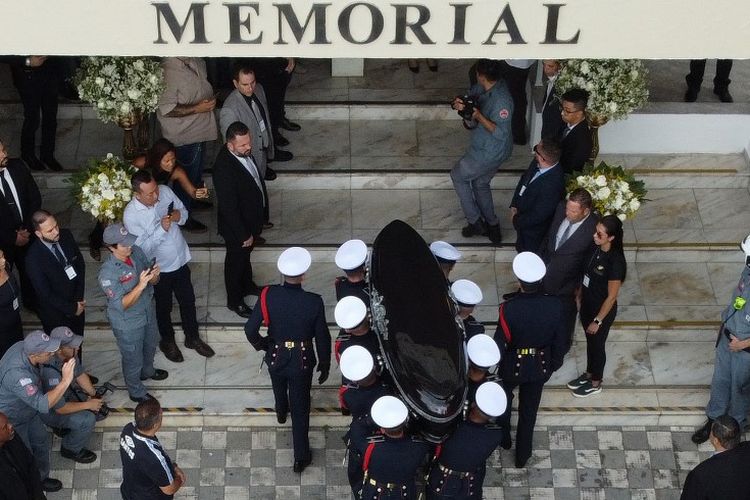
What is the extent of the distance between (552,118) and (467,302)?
1.97m

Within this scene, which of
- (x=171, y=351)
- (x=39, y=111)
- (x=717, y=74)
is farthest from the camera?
(x=717, y=74)

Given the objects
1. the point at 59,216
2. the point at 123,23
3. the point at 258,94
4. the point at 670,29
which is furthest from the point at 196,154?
the point at 670,29

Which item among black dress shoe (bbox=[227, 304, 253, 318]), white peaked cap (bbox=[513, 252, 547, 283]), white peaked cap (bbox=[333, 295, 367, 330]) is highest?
white peaked cap (bbox=[513, 252, 547, 283])

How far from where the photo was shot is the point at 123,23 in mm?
5613

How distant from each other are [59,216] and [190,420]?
2201 millimetres

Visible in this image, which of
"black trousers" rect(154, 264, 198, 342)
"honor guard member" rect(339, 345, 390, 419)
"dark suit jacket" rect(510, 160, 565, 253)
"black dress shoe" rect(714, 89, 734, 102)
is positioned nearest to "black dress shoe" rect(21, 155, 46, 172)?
"black trousers" rect(154, 264, 198, 342)

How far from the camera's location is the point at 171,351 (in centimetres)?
841

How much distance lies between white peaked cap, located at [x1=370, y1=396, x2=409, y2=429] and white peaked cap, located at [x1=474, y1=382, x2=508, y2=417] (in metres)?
0.45

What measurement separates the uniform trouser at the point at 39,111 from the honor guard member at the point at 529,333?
4064mm

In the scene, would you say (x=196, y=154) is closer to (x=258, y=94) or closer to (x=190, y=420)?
(x=258, y=94)

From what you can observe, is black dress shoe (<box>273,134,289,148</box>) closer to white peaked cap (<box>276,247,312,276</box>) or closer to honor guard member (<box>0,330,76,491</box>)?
white peaked cap (<box>276,247,312,276</box>)

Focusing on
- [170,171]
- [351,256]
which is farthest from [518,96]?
[170,171]

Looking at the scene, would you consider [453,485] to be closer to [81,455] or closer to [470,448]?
[470,448]

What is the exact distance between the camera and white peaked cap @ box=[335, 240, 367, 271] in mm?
7531
